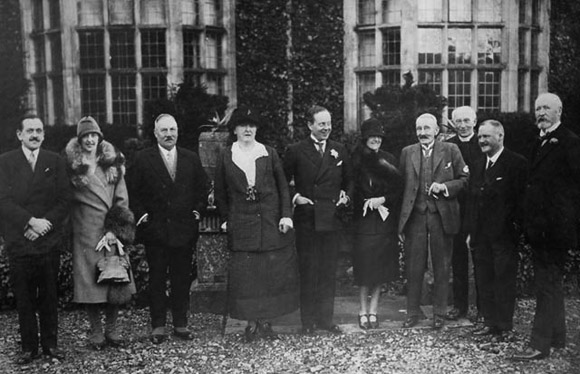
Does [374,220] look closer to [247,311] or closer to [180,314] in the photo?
[247,311]

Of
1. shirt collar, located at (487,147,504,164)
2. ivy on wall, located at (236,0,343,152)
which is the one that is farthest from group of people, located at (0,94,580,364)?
ivy on wall, located at (236,0,343,152)

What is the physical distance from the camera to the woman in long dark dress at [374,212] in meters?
6.40

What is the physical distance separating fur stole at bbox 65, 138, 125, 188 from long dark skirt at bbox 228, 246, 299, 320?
1.24 meters

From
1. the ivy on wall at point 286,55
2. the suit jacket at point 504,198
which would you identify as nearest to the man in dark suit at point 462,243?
the suit jacket at point 504,198

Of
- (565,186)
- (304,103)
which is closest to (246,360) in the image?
(565,186)

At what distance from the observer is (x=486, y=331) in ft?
20.5

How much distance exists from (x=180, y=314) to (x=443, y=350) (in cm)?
230

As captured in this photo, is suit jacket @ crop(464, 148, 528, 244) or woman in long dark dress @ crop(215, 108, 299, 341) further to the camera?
woman in long dark dress @ crop(215, 108, 299, 341)

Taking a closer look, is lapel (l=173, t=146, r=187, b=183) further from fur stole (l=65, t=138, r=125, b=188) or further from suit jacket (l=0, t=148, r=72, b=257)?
suit jacket (l=0, t=148, r=72, b=257)

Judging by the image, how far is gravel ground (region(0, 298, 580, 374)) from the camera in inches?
215

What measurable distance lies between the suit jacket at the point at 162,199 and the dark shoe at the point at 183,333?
769mm

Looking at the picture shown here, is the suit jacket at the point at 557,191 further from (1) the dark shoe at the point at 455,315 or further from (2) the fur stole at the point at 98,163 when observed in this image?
(2) the fur stole at the point at 98,163

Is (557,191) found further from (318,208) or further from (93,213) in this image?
(93,213)

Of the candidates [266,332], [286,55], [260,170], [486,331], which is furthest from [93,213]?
[286,55]
